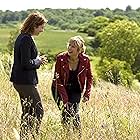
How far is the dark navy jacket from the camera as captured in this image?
189 inches

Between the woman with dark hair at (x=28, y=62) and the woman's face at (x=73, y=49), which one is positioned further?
the woman's face at (x=73, y=49)

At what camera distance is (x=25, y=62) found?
4777mm

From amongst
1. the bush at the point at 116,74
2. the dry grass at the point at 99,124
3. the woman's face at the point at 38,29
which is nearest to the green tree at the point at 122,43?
the bush at the point at 116,74

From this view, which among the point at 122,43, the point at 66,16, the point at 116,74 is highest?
the point at 116,74

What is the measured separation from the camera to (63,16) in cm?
15762

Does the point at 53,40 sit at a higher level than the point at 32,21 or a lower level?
lower

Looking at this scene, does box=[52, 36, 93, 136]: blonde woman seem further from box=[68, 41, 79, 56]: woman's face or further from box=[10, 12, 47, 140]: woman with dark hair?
box=[10, 12, 47, 140]: woman with dark hair

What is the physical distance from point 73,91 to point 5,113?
65.5 inches

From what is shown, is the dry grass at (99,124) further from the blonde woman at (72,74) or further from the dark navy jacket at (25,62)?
the blonde woman at (72,74)

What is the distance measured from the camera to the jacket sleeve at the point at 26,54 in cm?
479

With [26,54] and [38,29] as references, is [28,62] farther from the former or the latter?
[38,29]

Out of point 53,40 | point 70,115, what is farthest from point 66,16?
point 70,115

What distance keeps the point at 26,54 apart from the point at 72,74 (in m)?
0.79

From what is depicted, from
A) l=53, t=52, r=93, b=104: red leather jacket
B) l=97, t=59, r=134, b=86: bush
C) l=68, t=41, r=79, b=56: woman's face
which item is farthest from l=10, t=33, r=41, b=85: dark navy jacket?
l=97, t=59, r=134, b=86: bush
